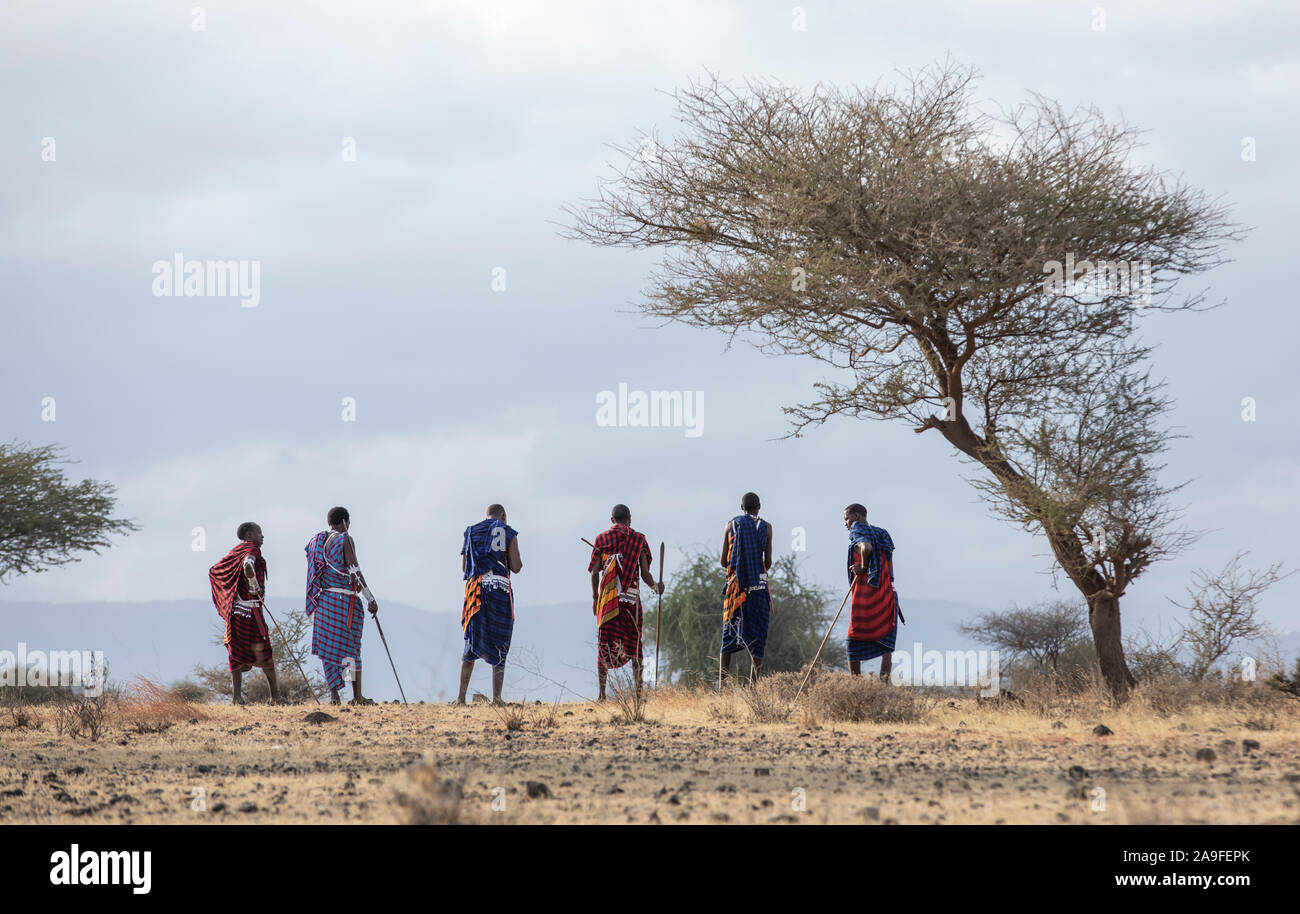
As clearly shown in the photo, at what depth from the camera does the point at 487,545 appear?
1377cm

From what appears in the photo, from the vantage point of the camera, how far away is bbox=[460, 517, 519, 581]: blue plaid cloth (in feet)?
45.1

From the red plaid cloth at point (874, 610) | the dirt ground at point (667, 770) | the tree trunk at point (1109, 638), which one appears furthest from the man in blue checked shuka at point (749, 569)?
the tree trunk at point (1109, 638)

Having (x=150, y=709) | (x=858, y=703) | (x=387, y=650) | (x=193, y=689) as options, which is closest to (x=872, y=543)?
(x=858, y=703)

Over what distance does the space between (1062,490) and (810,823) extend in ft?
29.9

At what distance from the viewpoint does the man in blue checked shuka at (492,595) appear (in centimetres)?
1377

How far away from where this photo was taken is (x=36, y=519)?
92.9 feet

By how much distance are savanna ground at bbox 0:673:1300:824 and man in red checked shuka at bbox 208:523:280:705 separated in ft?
3.09

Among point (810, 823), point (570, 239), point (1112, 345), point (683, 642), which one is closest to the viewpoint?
point (810, 823)

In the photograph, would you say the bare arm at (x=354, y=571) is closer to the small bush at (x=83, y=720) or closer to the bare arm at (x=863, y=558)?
the small bush at (x=83, y=720)

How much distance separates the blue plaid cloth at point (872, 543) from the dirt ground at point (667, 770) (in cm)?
196

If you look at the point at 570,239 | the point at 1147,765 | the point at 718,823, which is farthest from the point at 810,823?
the point at 570,239

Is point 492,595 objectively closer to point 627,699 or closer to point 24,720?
point 627,699

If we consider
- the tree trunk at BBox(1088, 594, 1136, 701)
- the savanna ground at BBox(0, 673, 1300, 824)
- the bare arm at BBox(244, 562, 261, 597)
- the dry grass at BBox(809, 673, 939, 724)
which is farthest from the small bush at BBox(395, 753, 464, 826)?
the tree trunk at BBox(1088, 594, 1136, 701)
